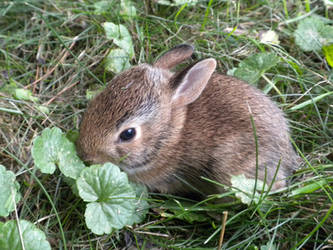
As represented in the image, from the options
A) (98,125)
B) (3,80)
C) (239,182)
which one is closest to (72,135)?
(98,125)

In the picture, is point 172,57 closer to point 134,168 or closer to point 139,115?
point 139,115

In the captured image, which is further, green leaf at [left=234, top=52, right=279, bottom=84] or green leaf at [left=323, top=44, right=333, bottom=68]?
green leaf at [left=323, top=44, right=333, bottom=68]

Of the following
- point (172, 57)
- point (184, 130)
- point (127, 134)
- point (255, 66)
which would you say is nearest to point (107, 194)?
point (127, 134)

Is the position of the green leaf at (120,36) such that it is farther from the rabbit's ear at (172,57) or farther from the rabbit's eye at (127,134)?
the rabbit's eye at (127,134)

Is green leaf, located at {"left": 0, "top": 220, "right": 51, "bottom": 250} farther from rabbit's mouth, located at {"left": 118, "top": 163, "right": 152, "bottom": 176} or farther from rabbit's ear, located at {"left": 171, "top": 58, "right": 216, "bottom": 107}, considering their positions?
rabbit's ear, located at {"left": 171, "top": 58, "right": 216, "bottom": 107}

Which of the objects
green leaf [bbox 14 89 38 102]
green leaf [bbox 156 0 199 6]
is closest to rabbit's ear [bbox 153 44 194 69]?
green leaf [bbox 156 0 199 6]

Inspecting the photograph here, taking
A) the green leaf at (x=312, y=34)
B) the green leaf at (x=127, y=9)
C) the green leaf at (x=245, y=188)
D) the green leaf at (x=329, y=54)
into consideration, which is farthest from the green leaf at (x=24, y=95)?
the green leaf at (x=329, y=54)
